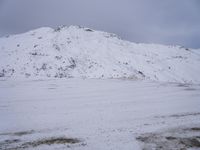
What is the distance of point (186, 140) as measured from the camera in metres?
4.31

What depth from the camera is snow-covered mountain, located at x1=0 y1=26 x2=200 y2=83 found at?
2733cm

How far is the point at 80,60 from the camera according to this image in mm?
32375

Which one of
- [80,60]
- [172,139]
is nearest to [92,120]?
[172,139]

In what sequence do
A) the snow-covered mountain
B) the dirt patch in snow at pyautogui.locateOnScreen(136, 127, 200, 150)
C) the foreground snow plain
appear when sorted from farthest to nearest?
the snow-covered mountain
the foreground snow plain
the dirt patch in snow at pyautogui.locateOnScreen(136, 127, 200, 150)

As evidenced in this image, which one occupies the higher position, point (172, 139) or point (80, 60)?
point (80, 60)

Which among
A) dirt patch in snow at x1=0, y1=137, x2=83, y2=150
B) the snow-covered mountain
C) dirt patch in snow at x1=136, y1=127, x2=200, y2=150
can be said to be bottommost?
dirt patch in snow at x1=136, y1=127, x2=200, y2=150

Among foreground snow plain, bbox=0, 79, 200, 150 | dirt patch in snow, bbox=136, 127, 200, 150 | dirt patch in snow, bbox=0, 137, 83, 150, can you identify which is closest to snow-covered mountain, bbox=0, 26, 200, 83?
foreground snow plain, bbox=0, 79, 200, 150

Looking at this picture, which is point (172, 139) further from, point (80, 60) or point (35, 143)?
point (80, 60)

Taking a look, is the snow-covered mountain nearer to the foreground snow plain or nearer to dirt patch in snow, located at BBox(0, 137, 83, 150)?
the foreground snow plain

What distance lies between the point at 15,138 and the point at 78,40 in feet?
127

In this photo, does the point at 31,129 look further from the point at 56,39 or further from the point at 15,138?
the point at 56,39

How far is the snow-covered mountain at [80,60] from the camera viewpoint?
2733cm

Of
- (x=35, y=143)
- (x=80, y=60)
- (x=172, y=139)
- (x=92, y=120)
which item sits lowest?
(x=172, y=139)

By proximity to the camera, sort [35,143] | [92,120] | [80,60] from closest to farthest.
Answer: [35,143] → [92,120] → [80,60]
